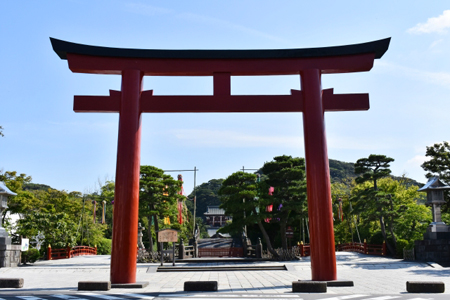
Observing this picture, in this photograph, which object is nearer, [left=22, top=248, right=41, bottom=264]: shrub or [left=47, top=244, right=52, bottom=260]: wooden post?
[left=22, top=248, right=41, bottom=264]: shrub

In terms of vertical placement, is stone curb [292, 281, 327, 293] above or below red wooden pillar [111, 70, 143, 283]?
below

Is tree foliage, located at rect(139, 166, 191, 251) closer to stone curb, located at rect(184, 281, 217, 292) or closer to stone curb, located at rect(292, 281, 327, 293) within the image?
stone curb, located at rect(184, 281, 217, 292)

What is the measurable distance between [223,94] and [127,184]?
12.4 feet

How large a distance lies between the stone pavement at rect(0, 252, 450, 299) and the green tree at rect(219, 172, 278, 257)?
18.9ft

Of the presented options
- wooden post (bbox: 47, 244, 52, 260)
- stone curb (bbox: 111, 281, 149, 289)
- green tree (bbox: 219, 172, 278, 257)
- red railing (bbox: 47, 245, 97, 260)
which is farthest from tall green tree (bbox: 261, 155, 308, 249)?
wooden post (bbox: 47, 244, 52, 260)

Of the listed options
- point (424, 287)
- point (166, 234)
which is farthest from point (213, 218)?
point (424, 287)

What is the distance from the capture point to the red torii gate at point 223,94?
34.9 feet

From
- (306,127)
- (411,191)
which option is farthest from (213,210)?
(306,127)

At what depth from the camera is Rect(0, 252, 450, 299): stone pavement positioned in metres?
9.94

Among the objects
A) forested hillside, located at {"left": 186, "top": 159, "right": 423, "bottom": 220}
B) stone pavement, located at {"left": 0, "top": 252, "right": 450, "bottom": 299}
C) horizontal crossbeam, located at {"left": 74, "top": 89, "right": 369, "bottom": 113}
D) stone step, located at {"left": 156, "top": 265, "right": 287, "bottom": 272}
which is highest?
forested hillside, located at {"left": 186, "top": 159, "right": 423, "bottom": 220}

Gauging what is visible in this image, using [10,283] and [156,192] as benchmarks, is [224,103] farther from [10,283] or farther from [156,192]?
[156,192]

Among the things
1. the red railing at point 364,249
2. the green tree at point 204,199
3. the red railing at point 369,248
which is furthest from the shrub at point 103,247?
the green tree at point 204,199

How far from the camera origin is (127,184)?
10484mm

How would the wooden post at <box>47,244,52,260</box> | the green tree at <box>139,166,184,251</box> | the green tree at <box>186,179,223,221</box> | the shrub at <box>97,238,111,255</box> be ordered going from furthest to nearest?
1. the green tree at <box>186,179,223,221</box>
2. the shrub at <box>97,238,111,255</box>
3. the wooden post at <box>47,244,52,260</box>
4. the green tree at <box>139,166,184,251</box>
